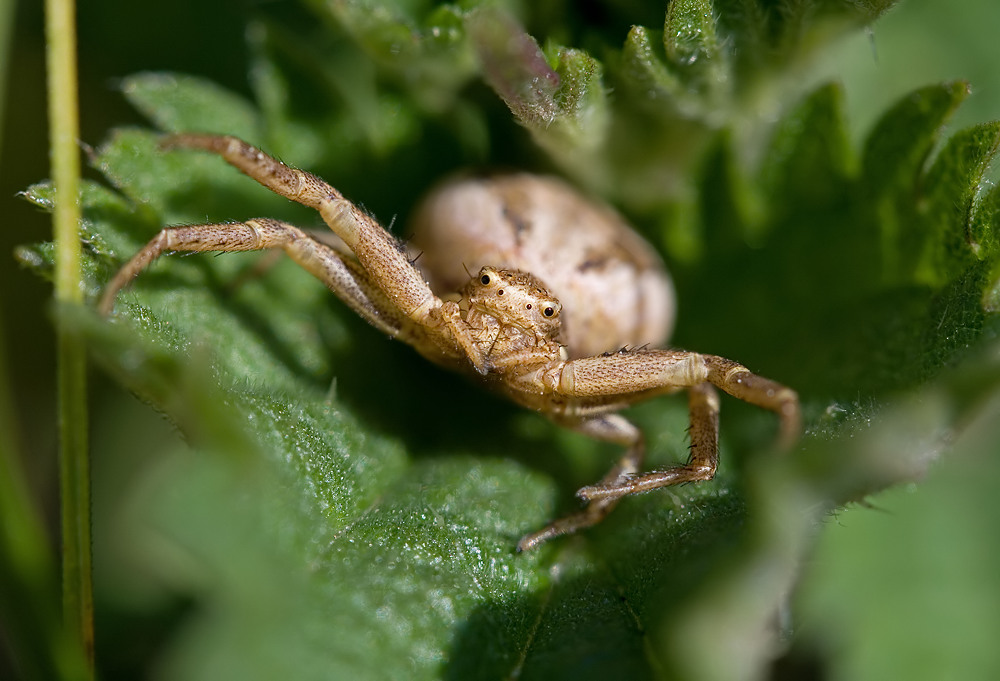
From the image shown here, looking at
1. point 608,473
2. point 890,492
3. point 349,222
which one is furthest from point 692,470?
point 890,492

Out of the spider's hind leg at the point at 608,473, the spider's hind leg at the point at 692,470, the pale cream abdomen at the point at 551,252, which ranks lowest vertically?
the spider's hind leg at the point at 608,473

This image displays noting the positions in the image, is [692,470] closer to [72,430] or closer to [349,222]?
[349,222]

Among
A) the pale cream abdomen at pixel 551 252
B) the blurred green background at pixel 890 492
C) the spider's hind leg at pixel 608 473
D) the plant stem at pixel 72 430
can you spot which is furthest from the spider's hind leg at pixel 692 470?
the plant stem at pixel 72 430

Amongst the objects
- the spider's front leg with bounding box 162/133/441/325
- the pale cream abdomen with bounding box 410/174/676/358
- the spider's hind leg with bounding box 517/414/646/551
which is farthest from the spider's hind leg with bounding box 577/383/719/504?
the spider's front leg with bounding box 162/133/441/325

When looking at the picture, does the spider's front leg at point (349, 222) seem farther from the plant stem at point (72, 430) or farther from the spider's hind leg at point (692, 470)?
the spider's hind leg at point (692, 470)

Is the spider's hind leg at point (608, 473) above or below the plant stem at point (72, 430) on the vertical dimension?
below

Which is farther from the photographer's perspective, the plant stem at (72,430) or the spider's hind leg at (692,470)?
the spider's hind leg at (692,470)

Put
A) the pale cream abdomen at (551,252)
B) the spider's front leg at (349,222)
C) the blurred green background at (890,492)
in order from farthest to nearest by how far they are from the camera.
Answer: the blurred green background at (890,492) → the pale cream abdomen at (551,252) → the spider's front leg at (349,222)

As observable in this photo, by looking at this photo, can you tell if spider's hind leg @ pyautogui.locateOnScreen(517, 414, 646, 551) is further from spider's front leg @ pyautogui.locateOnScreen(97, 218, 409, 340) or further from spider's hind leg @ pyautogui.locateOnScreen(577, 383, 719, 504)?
spider's front leg @ pyautogui.locateOnScreen(97, 218, 409, 340)

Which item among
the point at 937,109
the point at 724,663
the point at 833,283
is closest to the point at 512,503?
the point at 724,663
